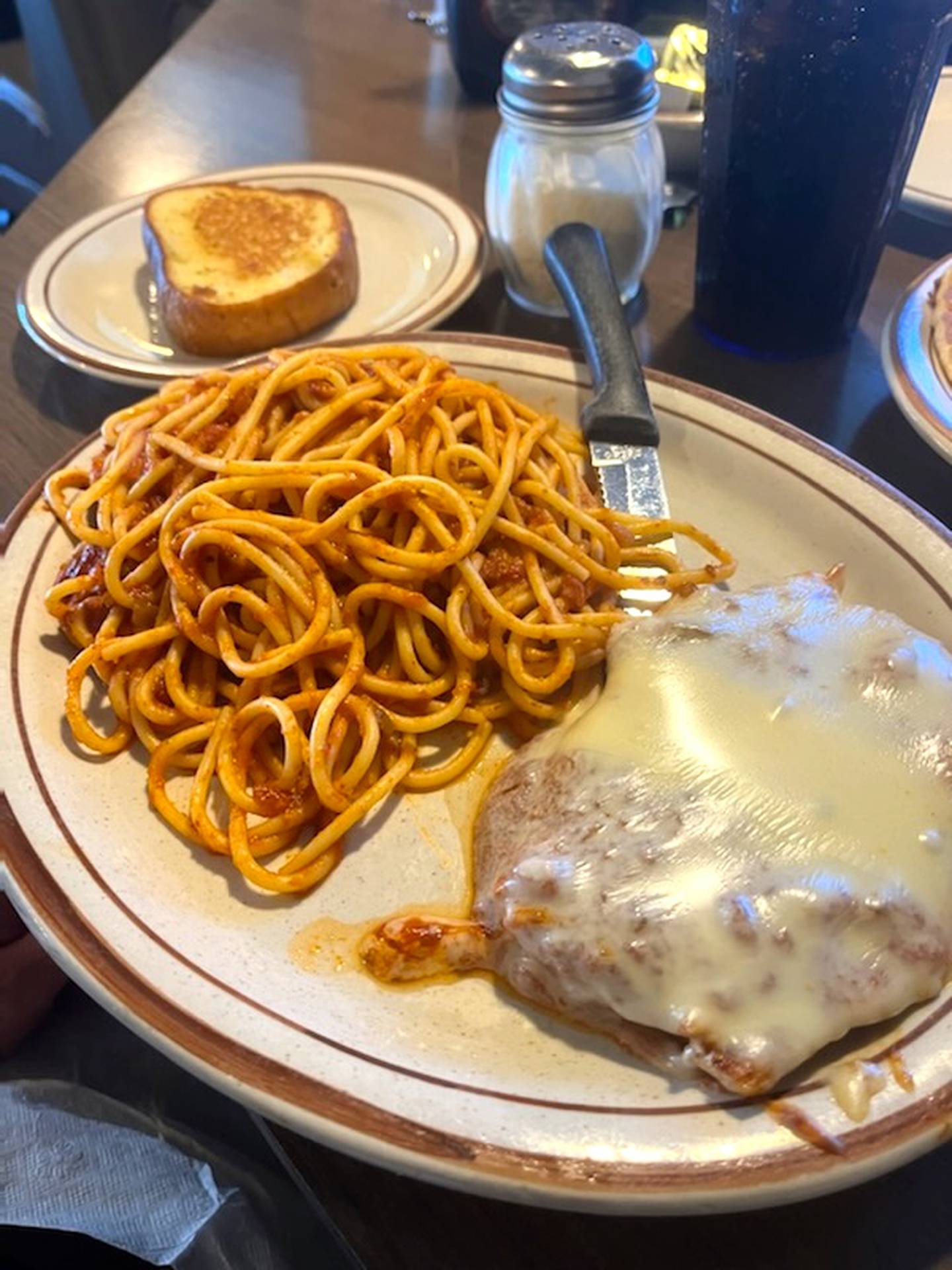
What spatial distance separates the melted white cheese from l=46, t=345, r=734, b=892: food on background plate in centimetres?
23

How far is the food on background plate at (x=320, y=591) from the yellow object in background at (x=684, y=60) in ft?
4.66

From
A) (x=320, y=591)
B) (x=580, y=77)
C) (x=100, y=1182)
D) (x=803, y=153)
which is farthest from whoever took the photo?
(x=580, y=77)

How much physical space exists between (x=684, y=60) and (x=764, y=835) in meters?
2.25

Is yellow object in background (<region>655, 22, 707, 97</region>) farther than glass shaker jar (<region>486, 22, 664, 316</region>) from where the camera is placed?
Yes

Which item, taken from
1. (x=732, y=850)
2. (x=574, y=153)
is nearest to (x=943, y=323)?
(x=574, y=153)

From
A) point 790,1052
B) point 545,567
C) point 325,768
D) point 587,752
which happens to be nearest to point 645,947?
point 790,1052

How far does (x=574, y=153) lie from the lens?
193 cm

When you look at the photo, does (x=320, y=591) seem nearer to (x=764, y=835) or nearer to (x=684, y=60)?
(x=764, y=835)

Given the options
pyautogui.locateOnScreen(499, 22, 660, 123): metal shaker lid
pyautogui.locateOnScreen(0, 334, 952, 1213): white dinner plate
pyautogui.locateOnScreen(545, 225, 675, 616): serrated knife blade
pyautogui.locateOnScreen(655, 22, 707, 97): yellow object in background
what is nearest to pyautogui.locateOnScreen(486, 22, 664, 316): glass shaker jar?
pyautogui.locateOnScreen(499, 22, 660, 123): metal shaker lid

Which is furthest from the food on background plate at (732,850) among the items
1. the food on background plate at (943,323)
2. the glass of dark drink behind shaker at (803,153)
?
the glass of dark drink behind shaker at (803,153)

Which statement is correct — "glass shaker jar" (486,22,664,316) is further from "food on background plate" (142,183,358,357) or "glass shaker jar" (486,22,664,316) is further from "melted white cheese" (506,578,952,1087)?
"melted white cheese" (506,578,952,1087)

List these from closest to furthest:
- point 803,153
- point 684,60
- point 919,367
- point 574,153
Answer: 1. point 919,367
2. point 803,153
3. point 574,153
4. point 684,60

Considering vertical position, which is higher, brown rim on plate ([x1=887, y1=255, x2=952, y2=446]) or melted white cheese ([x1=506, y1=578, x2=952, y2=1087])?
melted white cheese ([x1=506, y1=578, x2=952, y2=1087])

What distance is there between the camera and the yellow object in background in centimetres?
244
